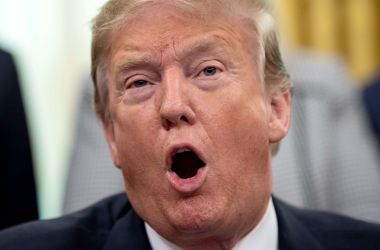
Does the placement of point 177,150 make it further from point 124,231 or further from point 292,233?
point 292,233

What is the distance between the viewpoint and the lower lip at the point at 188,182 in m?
1.54

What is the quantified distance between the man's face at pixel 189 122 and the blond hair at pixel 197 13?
2 centimetres

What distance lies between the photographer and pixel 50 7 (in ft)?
12.5

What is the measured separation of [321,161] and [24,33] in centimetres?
174

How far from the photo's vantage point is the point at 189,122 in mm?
1536

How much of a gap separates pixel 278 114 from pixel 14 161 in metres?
1.03

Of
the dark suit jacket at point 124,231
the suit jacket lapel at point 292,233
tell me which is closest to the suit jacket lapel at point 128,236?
the dark suit jacket at point 124,231

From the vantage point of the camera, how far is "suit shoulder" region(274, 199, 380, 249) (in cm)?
181

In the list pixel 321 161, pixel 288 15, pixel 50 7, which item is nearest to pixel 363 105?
pixel 321 161

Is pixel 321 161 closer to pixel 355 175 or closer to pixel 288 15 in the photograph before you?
pixel 355 175

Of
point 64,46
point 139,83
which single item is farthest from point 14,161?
point 64,46

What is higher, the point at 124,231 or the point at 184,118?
the point at 184,118

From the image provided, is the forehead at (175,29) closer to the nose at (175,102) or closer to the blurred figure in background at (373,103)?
the nose at (175,102)

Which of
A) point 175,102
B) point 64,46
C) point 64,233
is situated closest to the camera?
point 175,102
